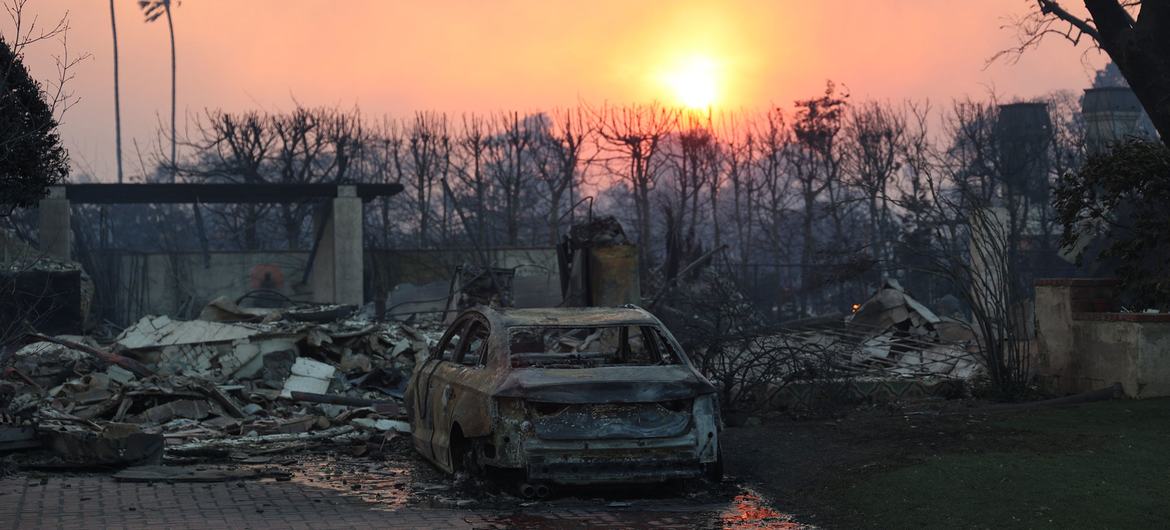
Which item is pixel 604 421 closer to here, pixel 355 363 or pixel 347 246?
pixel 355 363

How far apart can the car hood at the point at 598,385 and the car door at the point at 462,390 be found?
0.38m

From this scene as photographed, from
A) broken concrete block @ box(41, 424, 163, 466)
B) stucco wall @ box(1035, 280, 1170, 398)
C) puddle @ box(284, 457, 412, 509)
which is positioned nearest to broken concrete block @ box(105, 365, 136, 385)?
broken concrete block @ box(41, 424, 163, 466)

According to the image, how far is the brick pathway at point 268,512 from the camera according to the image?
8.01m

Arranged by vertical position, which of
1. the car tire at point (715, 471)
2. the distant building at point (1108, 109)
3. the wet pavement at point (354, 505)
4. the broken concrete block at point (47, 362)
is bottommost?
the wet pavement at point (354, 505)

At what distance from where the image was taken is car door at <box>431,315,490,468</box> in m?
9.09

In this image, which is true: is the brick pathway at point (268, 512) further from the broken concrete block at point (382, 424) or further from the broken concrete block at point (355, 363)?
the broken concrete block at point (355, 363)

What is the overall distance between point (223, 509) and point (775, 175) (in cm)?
4688

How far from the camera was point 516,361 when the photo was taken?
34.5ft

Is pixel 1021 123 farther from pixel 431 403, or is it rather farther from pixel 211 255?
pixel 431 403

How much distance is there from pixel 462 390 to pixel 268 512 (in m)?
1.81

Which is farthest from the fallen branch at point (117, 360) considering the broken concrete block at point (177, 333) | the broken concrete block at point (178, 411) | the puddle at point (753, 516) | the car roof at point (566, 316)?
the puddle at point (753, 516)

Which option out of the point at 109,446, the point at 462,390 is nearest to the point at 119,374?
the point at 109,446

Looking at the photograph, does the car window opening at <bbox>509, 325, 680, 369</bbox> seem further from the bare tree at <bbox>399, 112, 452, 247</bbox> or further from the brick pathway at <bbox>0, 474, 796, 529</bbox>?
the bare tree at <bbox>399, 112, 452, 247</bbox>

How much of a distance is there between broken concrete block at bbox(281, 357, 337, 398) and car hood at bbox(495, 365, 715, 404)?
28.7ft
